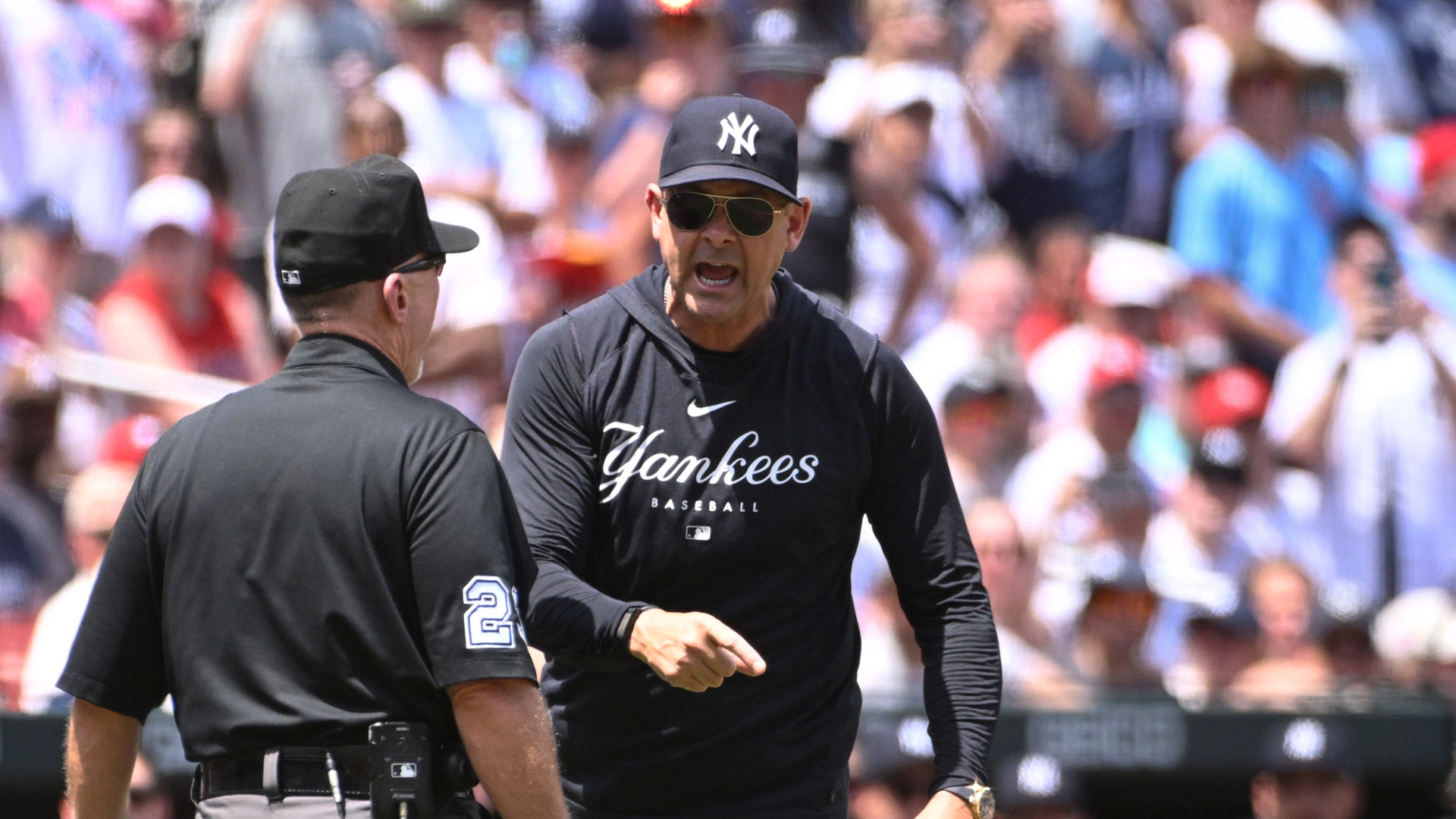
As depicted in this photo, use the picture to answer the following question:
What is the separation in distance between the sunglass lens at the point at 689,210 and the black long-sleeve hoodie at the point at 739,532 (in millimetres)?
228

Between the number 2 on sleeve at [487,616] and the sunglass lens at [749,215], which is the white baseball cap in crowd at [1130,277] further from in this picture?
the number 2 on sleeve at [487,616]

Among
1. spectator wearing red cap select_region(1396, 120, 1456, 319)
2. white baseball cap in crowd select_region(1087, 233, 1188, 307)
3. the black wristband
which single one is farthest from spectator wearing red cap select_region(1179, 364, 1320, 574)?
the black wristband

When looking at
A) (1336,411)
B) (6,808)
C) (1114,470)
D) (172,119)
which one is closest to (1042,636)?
(1114,470)

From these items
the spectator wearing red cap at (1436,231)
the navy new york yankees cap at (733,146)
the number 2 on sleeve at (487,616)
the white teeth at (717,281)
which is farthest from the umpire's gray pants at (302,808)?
the spectator wearing red cap at (1436,231)

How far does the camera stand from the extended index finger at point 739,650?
3.11 meters

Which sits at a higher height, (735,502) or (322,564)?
(735,502)

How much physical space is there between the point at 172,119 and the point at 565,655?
471 centimetres

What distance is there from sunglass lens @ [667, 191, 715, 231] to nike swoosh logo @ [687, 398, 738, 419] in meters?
0.34

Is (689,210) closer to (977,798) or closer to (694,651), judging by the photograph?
(694,651)

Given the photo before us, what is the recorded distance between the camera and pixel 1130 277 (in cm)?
805

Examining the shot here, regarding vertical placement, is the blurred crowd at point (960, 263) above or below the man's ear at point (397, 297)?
above

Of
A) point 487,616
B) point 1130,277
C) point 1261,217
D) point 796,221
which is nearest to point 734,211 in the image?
point 796,221

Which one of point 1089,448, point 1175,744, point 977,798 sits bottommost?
point 977,798

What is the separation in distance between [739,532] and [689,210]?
613mm
